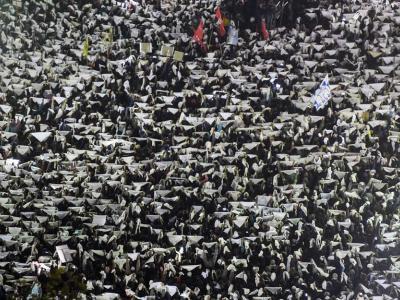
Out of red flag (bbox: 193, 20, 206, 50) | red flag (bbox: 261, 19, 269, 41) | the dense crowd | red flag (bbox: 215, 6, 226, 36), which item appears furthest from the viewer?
red flag (bbox: 215, 6, 226, 36)

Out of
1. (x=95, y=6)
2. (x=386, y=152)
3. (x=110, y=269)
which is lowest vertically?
(x=110, y=269)

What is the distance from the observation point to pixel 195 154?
35125mm

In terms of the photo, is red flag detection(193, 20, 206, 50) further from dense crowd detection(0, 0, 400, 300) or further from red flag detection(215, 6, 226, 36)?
red flag detection(215, 6, 226, 36)

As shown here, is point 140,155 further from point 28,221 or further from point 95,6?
point 95,6

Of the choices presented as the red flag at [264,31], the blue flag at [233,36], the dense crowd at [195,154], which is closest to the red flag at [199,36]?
the dense crowd at [195,154]

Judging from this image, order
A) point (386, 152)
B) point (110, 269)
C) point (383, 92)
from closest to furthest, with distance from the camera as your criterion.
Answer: point (110, 269) → point (386, 152) → point (383, 92)

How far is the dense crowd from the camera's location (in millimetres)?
31031

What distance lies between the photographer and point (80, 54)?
4066 centimetres

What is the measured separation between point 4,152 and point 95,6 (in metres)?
8.93

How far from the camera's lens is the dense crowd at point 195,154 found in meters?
31.0

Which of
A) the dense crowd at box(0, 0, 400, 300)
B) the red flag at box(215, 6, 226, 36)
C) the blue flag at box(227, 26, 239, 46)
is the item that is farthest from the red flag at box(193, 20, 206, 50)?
the red flag at box(215, 6, 226, 36)

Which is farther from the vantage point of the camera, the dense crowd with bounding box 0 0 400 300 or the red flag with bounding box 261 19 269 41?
the red flag with bounding box 261 19 269 41

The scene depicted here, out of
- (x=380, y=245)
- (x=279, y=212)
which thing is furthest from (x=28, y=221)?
(x=380, y=245)

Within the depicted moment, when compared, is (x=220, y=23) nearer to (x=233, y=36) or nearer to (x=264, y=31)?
(x=233, y=36)
